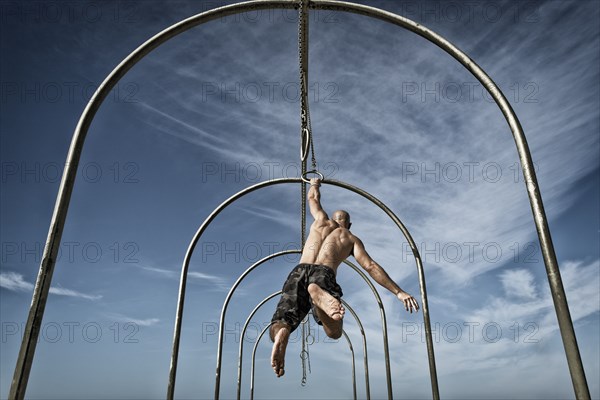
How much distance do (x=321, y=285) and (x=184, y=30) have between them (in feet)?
8.87

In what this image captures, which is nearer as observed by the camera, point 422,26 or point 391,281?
point 422,26

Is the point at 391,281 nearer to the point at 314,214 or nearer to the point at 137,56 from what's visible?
the point at 314,214

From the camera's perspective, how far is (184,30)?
3.87 m

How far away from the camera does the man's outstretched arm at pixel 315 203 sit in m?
5.75

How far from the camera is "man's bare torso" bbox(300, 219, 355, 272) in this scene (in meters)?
5.11

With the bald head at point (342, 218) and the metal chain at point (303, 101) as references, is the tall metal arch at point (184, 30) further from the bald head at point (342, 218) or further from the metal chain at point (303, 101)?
the bald head at point (342, 218)

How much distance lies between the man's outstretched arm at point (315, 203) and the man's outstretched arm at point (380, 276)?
61 centimetres

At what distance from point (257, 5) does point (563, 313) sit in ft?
10.9

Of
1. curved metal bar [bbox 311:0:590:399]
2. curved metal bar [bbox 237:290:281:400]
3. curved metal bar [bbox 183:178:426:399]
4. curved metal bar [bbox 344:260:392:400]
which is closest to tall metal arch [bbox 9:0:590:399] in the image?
curved metal bar [bbox 311:0:590:399]

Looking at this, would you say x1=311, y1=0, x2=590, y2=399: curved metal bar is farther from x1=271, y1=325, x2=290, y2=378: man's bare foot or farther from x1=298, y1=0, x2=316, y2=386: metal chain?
x1=271, y1=325, x2=290, y2=378: man's bare foot

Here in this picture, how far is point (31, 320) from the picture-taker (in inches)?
99.0

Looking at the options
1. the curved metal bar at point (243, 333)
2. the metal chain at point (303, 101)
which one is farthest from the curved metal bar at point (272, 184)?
the curved metal bar at point (243, 333)

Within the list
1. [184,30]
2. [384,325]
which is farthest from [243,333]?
[184,30]

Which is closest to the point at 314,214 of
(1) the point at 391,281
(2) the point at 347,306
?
(1) the point at 391,281
